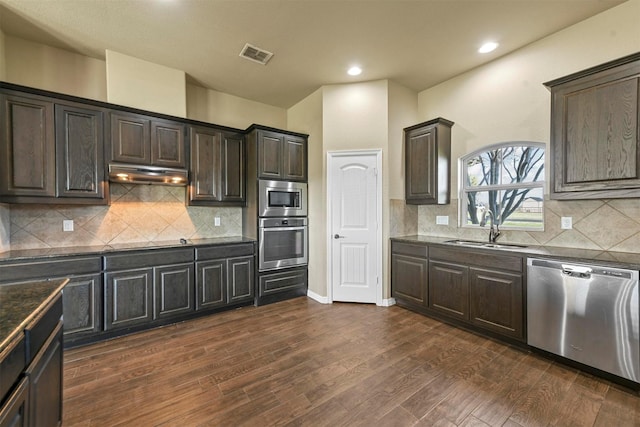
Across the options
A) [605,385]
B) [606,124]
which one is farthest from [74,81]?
[605,385]

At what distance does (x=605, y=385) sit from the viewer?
6.71ft

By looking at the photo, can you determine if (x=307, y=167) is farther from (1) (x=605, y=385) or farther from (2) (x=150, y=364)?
(1) (x=605, y=385)

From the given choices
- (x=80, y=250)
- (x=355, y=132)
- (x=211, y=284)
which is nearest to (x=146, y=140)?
(x=80, y=250)

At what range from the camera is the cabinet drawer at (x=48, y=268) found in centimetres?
235

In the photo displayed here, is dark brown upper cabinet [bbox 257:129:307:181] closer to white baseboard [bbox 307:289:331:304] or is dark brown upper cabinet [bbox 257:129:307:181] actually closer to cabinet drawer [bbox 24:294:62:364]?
white baseboard [bbox 307:289:331:304]

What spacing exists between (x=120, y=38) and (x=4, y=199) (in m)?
1.95

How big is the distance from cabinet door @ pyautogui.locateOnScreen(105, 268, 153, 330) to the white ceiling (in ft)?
8.25

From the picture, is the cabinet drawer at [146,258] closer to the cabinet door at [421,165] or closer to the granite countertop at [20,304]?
the granite countertop at [20,304]

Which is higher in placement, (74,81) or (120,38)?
(120,38)

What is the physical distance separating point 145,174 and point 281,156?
5.73ft

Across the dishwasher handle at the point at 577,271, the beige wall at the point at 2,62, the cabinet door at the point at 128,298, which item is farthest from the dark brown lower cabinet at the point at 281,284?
the beige wall at the point at 2,62

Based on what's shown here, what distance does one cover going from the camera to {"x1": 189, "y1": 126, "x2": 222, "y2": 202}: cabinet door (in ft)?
11.5

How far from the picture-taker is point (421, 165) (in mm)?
3715

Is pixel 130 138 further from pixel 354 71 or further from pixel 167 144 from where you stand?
pixel 354 71
